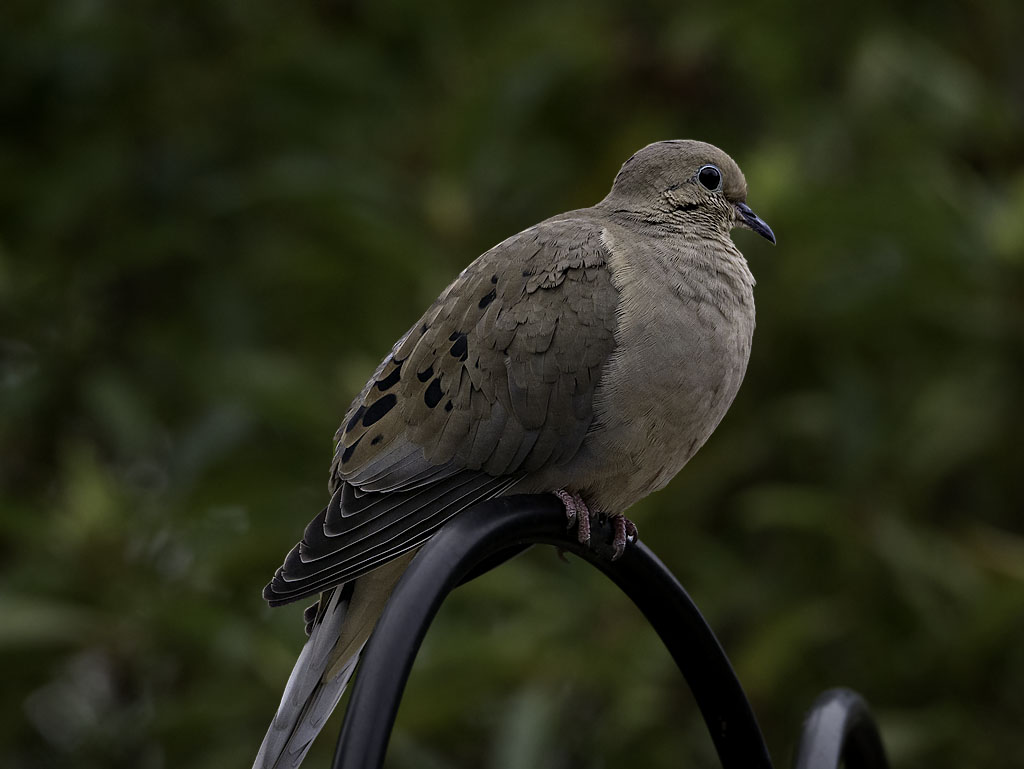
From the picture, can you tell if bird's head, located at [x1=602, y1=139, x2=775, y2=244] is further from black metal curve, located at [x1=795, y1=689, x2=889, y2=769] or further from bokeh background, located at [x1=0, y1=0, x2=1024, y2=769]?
bokeh background, located at [x1=0, y1=0, x2=1024, y2=769]

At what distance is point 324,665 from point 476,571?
0.29 meters

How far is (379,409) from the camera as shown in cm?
233

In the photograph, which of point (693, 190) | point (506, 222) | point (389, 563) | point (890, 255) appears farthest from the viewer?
point (506, 222)

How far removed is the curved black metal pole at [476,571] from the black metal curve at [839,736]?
0.12 m

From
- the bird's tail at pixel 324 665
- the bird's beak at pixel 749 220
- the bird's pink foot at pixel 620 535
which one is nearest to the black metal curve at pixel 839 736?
the bird's pink foot at pixel 620 535

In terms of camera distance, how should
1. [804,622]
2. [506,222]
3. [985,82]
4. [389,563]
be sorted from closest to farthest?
[389,563], [804,622], [506,222], [985,82]

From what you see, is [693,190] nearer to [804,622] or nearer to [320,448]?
[804,622]

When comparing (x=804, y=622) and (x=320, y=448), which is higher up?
(x=320, y=448)

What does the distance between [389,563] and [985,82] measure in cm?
319

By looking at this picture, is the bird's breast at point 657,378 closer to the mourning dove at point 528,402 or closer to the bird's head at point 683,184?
the mourning dove at point 528,402

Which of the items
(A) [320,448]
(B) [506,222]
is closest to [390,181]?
(B) [506,222]

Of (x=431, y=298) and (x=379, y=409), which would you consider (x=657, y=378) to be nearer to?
(x=379, y=409)

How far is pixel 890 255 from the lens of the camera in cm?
381

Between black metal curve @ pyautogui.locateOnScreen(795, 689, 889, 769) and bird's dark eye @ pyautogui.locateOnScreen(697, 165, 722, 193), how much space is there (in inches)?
39.6
